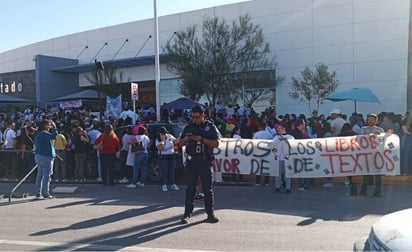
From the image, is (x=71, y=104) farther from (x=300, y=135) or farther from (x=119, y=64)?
(x=300, y=135)

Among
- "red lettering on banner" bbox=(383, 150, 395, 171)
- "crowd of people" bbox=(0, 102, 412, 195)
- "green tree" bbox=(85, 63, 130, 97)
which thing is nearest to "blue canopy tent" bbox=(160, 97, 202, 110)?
"crowd of people" bbox=(0, 102, 412, 195)

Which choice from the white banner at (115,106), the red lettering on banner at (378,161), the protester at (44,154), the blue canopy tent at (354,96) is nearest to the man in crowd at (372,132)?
the red lettering on banner at (378,161)

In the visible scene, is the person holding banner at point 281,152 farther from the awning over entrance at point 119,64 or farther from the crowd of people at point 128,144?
the awning over entrance at point 119,64

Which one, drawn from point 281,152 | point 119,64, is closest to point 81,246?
point 281,152

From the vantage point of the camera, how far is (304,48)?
3400cm

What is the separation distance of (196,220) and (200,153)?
3.86ft

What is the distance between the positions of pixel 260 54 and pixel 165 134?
73.8ft

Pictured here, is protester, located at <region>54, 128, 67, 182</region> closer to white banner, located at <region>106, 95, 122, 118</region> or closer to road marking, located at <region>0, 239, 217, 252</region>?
white banner, located at <region>106, 95, 122, 118</region>

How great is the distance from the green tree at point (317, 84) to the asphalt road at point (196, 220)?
763 inches

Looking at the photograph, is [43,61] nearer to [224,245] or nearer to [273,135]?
[273,135]

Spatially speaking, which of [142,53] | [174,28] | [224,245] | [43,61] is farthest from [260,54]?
[224,245]

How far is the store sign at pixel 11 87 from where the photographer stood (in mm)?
45022

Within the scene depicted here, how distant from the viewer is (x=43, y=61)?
44.0 meters

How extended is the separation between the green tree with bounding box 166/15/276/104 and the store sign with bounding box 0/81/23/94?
752 inches
